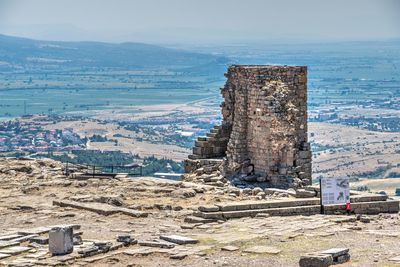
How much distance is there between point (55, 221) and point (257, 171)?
7.56 metres

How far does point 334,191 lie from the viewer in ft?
74.2

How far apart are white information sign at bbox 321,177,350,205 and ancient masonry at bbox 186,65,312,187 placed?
4.07m


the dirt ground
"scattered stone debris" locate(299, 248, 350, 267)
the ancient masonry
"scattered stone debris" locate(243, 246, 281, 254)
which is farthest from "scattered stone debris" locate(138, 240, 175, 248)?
the ancient masonry

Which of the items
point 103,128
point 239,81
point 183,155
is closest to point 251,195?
point 239,81

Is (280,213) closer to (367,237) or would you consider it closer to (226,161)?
(367,237)

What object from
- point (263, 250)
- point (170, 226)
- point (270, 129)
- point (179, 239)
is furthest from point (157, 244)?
point (270, 129)

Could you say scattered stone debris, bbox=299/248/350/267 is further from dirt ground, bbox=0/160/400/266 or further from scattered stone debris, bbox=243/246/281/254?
scattered stone debris, bbox=243/246/281/254

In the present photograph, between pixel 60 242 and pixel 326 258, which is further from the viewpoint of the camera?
pixel 60 242

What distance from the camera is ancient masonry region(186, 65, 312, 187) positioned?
27.0m

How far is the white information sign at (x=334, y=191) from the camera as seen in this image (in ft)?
73.6

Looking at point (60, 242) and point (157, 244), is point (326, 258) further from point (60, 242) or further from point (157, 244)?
point (60, 242)

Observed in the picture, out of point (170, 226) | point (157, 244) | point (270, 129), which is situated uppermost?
point (270, 129)

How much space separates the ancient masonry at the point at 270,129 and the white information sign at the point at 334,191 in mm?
4071

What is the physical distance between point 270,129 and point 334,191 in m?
4.83
